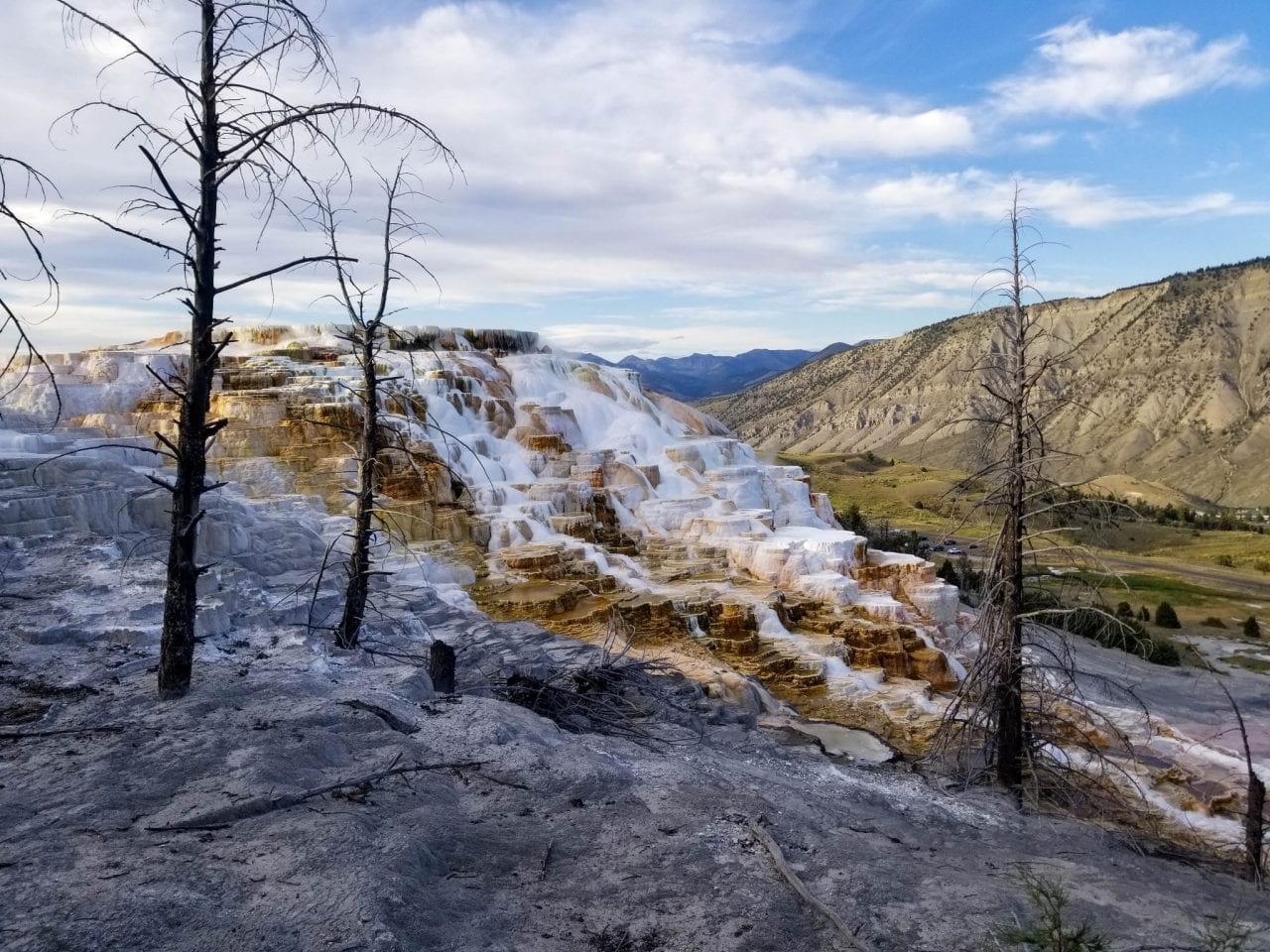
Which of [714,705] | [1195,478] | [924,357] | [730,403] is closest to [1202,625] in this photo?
[714,705]

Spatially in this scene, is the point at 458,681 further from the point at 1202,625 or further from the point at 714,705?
the point at 1202,625

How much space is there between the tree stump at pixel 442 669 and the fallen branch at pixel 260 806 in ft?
7.80

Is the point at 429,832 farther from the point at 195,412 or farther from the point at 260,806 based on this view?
the point at 195,412

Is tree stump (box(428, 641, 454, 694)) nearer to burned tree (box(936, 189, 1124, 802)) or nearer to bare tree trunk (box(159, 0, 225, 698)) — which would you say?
bare tree trunk (box(159, 0, 225, 698))

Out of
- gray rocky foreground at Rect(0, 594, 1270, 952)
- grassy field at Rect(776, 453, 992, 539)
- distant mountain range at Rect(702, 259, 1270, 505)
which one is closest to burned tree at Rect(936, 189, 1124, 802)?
gray rocky foreground at Rect(0, 594, 1270, 952)

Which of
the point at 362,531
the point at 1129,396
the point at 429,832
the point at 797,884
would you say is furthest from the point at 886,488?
the point at 429,832

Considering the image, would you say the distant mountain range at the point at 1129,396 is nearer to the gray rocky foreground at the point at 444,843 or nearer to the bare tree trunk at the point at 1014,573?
the bare tree trunk at the point at 1014,573

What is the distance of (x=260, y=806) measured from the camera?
3.95 meters

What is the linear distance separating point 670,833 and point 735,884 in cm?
61

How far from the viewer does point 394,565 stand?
49.2ft

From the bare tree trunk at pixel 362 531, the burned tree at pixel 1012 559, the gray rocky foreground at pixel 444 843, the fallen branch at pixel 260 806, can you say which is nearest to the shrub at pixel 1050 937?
the gray rocky foreground at pixel 444 843

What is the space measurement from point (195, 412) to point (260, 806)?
8.28 feet

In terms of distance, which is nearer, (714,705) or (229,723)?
(229,723)

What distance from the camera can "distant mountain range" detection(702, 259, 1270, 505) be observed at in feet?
291
